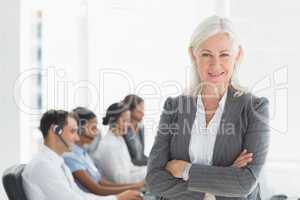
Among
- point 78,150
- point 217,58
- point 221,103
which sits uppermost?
point 217,58

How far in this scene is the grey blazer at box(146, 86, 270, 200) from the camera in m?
1.44

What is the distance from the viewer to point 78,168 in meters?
2.81

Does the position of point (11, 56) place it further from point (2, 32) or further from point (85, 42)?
point (85, 42)

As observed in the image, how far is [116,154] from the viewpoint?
3303mm

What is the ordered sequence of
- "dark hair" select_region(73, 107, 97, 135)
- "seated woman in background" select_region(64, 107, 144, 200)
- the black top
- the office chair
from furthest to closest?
the black top → "dark hair" select_region(73, 107, 97, 135) → "seated woman in background" select_region(64, 107, 144, 200) → the office chair

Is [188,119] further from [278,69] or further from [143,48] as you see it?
[143,48]

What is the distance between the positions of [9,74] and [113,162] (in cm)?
123

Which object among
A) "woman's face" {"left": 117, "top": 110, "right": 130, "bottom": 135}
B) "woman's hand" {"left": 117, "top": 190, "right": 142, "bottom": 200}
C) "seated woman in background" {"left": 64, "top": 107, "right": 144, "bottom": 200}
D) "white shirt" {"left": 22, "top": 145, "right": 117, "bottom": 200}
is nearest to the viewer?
"white shirt" {"left": 22, "top": 145, "right": 117, "bottom": 200}

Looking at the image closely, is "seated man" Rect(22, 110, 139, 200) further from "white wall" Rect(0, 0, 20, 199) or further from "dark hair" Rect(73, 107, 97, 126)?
"white wall" Rect(0, 0, 20, 199)

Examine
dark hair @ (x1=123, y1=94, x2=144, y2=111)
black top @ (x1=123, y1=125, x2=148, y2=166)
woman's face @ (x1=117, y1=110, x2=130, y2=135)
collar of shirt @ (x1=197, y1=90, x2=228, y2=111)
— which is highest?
collar of shirt @ (x1=197, y1=90, x2=228, y2=111)

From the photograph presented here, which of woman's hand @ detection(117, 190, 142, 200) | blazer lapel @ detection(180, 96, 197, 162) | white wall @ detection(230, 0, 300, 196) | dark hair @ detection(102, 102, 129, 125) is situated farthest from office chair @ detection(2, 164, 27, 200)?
white wall @ detection(230, 0, 300, 196)

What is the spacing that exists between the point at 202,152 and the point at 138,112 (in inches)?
97.6

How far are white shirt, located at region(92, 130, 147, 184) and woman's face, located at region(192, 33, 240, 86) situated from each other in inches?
76.7

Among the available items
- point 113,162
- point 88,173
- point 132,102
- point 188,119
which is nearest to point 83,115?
point 113,162
